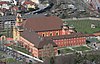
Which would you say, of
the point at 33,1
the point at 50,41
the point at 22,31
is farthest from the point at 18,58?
the point at 33,1

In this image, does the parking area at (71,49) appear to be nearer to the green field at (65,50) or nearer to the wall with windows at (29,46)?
the green field at (65,50)

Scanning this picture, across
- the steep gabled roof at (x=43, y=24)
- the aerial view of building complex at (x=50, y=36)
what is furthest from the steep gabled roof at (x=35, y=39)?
the steep gabled roof at (x=43, y=24)

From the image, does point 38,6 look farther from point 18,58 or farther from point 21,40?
point 18,58

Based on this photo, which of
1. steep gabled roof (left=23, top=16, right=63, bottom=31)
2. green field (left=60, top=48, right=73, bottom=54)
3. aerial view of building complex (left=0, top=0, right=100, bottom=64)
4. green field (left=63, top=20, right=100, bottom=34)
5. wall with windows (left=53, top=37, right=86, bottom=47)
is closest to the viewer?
aerial view of building complex (left=0, top=0, right=100, bottom=64)

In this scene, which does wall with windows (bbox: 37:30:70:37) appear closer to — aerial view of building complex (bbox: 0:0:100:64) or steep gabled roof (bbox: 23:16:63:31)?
aerial view of building complex (bbox: 0:0:100:64)

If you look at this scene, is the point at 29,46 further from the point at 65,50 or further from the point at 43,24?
the point at 43,24

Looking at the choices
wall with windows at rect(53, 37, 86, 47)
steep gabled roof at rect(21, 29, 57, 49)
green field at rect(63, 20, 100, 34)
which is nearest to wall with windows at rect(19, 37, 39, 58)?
steep gabled roof at rect(21, 29, 57, 49)

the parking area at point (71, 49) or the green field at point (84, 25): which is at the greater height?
the parking area at point (71, 49)
